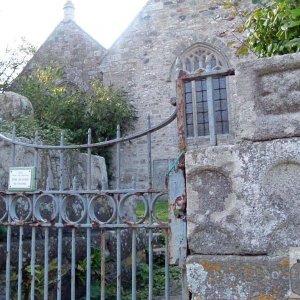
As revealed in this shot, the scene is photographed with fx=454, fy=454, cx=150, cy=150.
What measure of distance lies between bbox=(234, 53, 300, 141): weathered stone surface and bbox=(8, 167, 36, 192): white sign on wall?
1.61 m

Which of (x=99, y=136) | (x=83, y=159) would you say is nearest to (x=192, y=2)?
(x=99, y=136)

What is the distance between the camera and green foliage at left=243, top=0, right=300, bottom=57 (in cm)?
264

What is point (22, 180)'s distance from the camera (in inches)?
130

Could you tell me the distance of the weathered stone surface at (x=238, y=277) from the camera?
222 centimetres

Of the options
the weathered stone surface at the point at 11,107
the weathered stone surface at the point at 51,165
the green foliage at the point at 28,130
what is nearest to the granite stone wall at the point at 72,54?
the weathered stone surface at the point at 11,107

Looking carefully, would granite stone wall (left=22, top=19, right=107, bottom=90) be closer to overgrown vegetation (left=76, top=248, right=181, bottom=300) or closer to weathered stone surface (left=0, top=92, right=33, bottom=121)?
weathered stone surface (left=0, top=92, right=33, bottom=121)

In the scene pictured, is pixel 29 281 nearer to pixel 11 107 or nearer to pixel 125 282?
pixel 125 282

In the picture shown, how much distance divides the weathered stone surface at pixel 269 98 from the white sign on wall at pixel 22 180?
161cm

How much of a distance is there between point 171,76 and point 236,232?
1288cm

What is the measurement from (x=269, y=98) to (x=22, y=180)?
188 cm

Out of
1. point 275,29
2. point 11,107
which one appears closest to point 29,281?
point 11,107

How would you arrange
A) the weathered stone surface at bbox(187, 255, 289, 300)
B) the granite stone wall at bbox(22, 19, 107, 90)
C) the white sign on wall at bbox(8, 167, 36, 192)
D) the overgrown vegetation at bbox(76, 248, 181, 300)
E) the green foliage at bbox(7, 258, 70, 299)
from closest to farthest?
the weathered stone surface at bbox(187, 255, 289, 300)
the white sign on wall at bbox(8, 167, 36, 192)
the green foliage at bbox(7, 258, 70, 299)
the overgrown vegetation at bbox(76, 248, 181, 300)
the granite stone wall at bbox(22, 19, 107, 90)

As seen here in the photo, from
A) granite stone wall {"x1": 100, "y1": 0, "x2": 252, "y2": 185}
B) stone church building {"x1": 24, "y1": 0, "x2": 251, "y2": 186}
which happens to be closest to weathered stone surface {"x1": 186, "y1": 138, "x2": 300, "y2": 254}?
stone church building {"x1": 24, "y1": 0, "x2": 251, "y2": 186}

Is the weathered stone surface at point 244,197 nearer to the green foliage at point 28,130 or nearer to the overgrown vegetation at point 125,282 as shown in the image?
the overgrown vegetation at point 125,282
